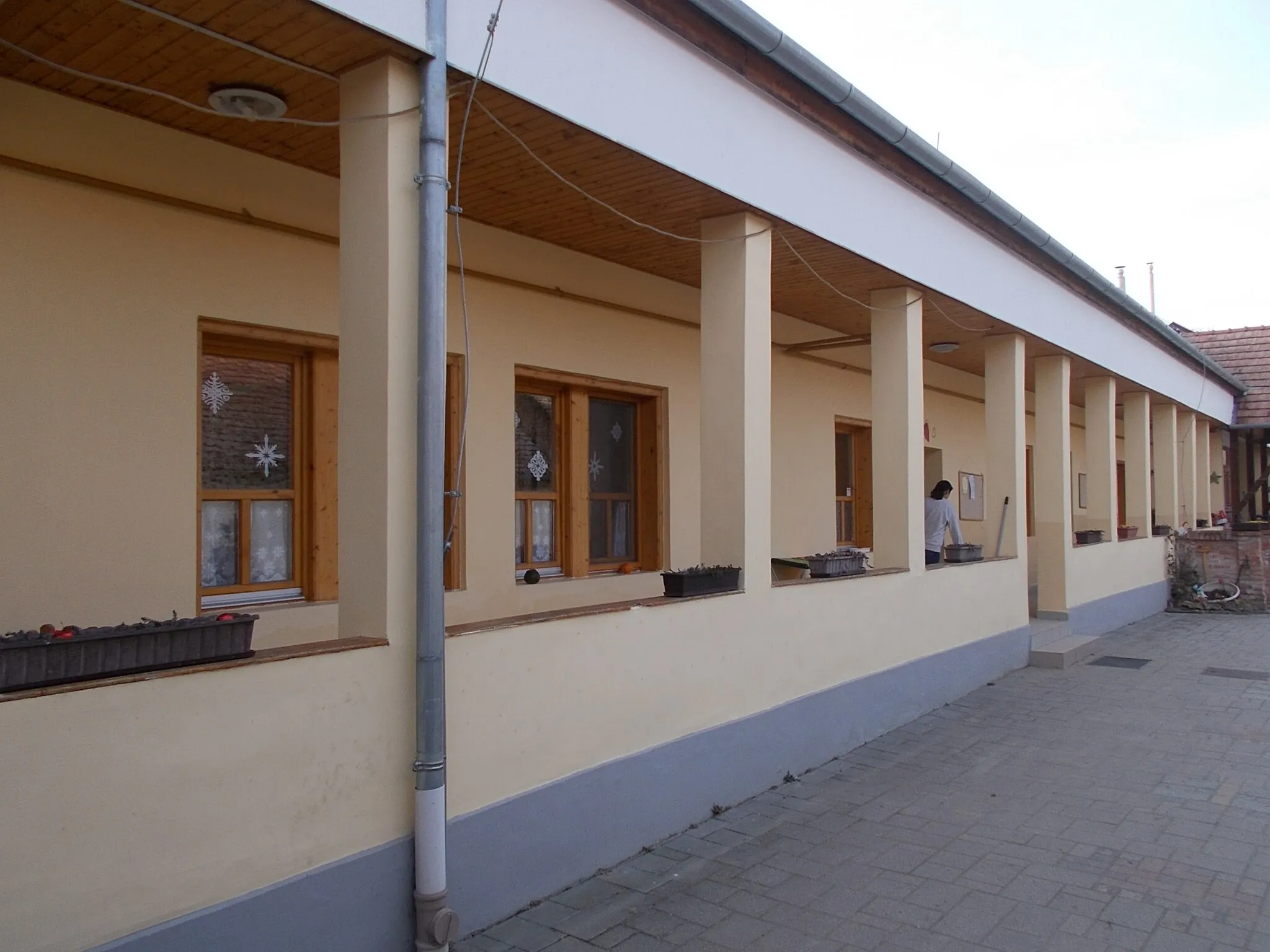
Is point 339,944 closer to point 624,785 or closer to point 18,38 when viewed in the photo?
point 624,785

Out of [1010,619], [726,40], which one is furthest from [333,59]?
[1010,619]

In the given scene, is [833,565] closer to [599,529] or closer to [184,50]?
[599,529]

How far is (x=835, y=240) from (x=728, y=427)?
66.5 inches

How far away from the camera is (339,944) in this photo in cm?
340

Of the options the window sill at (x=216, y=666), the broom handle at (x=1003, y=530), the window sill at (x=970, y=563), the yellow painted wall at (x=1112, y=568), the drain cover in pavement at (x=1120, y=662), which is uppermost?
the broom handle at (x=1003, y=530)

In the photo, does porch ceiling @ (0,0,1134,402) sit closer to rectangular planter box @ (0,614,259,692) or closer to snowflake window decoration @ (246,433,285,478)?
snowflake window decoration @ (246,433,285,478)

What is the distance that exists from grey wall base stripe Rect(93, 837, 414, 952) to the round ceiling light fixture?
311 centimetres

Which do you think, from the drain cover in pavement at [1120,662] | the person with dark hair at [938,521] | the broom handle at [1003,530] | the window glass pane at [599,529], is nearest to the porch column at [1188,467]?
the drain cover in pavement at [1120,662]

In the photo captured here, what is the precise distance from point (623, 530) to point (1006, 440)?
452 centimetres

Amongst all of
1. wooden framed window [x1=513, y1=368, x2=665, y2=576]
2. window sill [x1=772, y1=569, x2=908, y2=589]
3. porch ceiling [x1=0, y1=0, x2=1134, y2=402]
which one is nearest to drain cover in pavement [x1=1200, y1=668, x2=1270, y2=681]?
window sill [x1=772, y1=569, x2=908, y2=589]

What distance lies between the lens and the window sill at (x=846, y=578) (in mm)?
6117

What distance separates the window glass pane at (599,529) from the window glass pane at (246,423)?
269 cm

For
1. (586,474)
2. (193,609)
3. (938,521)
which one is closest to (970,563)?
(938,521)

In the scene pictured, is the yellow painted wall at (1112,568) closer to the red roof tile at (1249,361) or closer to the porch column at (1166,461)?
the porch column at (1166,461)
